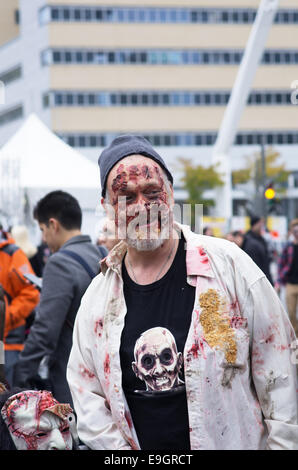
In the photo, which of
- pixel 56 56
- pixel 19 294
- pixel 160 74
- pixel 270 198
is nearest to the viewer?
pixel 19 294

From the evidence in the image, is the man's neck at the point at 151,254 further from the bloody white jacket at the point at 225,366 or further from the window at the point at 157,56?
the window at the point at 157,56

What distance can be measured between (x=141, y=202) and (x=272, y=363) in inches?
26.5

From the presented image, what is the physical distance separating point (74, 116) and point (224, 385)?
5709 cm

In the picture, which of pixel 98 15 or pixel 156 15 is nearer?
pixel 98 15

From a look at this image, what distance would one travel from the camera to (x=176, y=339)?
2.39m

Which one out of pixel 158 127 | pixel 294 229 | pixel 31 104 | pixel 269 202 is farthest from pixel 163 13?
pixel 294 229

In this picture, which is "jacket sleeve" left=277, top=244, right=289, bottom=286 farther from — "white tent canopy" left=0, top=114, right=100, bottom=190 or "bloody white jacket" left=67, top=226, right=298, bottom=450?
"bloody white jacket" left=67, top=226, right=298, bottom=450

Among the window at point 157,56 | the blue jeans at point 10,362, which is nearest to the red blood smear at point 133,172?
the blue jeans at point 10,362

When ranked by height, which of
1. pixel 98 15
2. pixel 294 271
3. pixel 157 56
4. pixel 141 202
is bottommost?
pixel 141 202

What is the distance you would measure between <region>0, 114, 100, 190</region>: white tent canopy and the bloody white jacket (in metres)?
6.71

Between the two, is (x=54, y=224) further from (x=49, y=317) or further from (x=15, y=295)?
(x=15, y=295)

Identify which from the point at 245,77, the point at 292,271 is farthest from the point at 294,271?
the point at 245,77

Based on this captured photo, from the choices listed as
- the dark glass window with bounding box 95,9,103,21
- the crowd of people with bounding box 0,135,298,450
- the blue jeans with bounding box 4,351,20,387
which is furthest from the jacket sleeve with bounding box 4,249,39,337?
the dark glass window with bounding box 95,9,103,21

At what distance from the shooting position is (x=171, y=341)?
2395 mm
